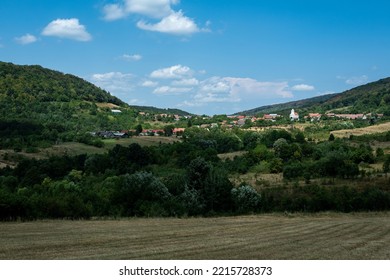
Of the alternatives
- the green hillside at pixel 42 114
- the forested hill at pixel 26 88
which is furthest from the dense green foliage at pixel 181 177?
the forested hill at pixel 26 88

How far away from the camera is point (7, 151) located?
345 feet

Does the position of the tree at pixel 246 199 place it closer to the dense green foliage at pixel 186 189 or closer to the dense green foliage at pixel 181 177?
the dense green foliage at pixel 186 189

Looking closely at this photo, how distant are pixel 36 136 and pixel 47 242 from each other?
348 feet

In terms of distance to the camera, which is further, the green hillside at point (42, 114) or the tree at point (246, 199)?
the green hillside at point (42, 114)

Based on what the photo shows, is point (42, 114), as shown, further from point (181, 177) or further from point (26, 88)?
point (181, 177)

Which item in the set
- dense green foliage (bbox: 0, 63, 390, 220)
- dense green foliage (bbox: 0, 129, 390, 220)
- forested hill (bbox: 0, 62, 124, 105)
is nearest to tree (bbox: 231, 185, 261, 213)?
dense green foliage (bbox: 0, 129, 390, 220)

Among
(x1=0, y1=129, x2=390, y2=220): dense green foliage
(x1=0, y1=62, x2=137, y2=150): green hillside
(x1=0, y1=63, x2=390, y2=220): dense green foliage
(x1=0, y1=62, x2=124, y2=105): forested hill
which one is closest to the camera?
(x1=0, y1=129, x2=390, y2=220): dense green foliage

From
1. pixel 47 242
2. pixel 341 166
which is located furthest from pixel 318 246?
pixel 341 166

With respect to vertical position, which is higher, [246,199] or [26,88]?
[26,88]

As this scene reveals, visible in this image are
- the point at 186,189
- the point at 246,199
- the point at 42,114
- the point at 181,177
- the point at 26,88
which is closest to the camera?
the point at 246,199

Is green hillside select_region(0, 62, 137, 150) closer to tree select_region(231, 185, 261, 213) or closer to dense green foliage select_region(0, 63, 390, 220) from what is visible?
dense green foliage select_region(0, 63, 390, 220)

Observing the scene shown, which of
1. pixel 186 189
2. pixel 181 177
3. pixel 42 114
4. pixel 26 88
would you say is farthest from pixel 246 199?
pixel 26 88

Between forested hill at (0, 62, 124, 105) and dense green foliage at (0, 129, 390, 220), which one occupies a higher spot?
forested hill at (0, 62, 124, 105)
